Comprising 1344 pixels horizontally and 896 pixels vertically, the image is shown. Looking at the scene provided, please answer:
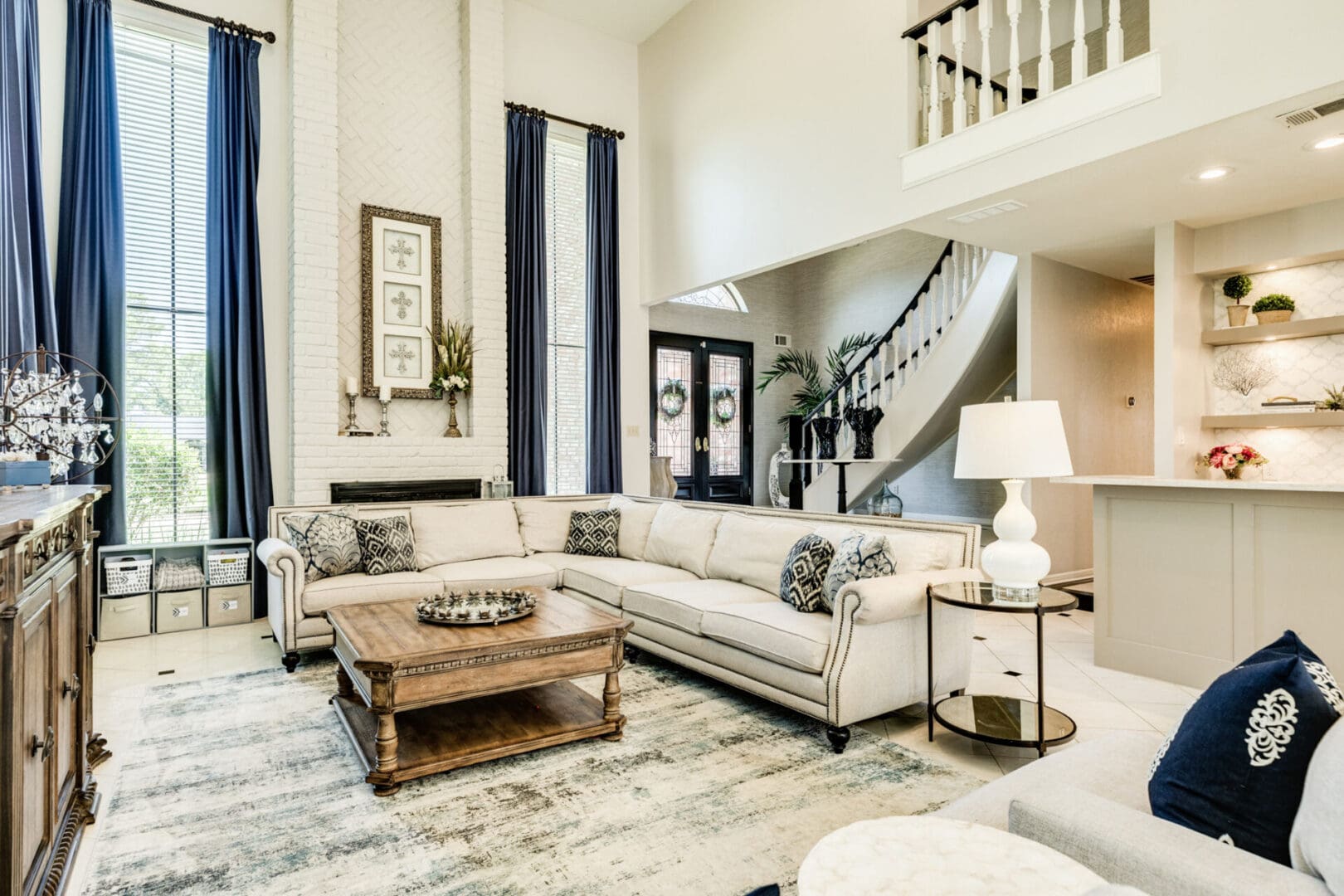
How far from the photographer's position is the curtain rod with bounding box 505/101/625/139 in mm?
6676

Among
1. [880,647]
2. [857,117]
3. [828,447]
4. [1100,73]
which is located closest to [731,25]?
[857,117]

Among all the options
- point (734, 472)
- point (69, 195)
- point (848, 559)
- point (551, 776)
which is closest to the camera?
point (551, 776)

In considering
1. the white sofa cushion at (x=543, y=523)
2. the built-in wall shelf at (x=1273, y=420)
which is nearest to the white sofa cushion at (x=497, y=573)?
the white sofa cushion at (x=543, y=523)

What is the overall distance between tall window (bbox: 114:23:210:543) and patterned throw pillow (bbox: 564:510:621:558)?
2678 millimetres

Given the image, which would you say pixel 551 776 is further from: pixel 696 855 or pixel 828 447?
pixel 828 447

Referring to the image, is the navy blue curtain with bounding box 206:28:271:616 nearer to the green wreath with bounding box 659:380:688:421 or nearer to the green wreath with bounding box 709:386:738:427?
the green wreath with bounding box 659:380:688:421

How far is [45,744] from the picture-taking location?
1782 millimetres

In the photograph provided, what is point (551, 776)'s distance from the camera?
266 cm

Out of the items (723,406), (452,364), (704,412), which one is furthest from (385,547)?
(723,406)

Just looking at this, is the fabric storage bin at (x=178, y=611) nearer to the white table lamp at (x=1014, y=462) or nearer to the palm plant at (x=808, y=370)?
the white table lamp at (x=1014, y=462)

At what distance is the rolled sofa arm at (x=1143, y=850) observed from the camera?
1.05 metres

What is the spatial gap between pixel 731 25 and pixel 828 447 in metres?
4.02

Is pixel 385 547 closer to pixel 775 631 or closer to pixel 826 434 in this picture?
pixel 775 631

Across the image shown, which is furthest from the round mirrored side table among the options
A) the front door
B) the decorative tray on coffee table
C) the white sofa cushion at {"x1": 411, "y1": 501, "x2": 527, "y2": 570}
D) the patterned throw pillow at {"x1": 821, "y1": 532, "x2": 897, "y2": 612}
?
the front door
